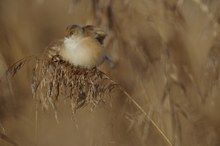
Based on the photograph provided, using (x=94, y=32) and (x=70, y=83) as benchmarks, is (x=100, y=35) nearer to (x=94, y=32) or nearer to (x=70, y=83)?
(x=94, y=32)

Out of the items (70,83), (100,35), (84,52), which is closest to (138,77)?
(100,35)

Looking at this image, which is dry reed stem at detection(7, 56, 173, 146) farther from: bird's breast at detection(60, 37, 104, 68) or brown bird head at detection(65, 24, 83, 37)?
brown bird head at detection(65, 24, 83, 37)

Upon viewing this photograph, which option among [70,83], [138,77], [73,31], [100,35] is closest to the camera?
[70,83]

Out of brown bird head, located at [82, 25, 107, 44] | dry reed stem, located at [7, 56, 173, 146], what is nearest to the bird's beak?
brown bird head, located at [82, 25, 107, 44]

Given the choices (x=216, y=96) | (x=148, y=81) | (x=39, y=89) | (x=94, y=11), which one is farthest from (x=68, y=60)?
(x=216, y=96)

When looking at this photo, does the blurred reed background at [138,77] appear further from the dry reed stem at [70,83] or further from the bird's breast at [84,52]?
the dry reed stem at [70,83]

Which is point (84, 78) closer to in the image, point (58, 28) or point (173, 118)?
point (173, 118)

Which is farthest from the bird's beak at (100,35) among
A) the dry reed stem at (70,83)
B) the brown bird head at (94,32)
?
the dry reed stem at (70,83)
